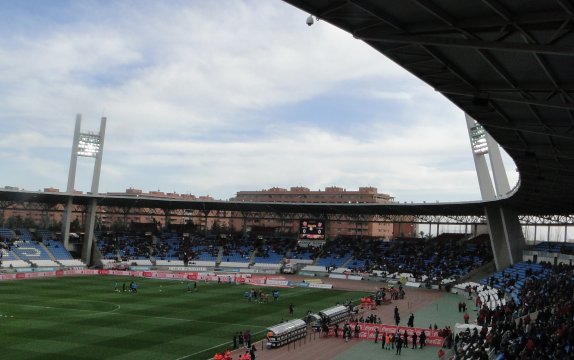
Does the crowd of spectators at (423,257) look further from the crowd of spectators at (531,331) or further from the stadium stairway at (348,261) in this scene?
the crowd of spectators at (531,331)

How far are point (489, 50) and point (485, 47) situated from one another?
2455 mm

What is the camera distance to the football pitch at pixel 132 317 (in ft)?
96.1

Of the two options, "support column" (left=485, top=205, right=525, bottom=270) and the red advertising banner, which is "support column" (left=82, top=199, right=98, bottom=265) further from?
the red advertising banner

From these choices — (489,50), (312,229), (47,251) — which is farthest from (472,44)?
(47,251)

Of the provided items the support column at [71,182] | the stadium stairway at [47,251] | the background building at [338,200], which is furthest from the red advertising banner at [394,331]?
the background building at [338,200]

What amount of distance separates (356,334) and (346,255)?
178 feet

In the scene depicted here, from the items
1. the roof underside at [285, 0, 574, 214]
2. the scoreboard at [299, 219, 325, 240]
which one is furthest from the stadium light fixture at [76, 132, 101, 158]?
the roof underside at [285, 0, 574, 214]

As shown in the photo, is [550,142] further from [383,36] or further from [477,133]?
[477,133]

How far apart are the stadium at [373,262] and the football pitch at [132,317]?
0.20m

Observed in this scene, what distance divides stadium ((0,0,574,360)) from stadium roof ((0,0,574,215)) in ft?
0.17

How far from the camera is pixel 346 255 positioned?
88.6 metres

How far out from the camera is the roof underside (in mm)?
11172

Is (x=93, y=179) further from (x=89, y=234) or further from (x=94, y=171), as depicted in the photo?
(x=89, y=234)

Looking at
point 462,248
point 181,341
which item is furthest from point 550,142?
point 462,248
